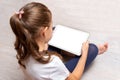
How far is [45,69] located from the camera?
1.08m

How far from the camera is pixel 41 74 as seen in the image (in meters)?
1.09

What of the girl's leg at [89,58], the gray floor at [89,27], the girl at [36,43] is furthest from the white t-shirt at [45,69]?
the gray floor at [89,27]

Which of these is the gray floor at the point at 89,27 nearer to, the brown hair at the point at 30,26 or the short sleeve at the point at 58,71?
the short sleeve at the point at 58,71

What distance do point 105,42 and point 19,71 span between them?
1.53ft

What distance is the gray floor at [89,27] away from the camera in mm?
1359

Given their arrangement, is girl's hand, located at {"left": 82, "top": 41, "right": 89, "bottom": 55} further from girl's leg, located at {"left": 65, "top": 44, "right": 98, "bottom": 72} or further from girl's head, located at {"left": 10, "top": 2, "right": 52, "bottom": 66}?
girl's head, located at {"left": 10, "top": 2, "right": 52, "bottom": 66}

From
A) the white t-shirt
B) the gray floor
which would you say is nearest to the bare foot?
the gray floor

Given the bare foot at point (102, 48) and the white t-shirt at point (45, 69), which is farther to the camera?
the bare foot at point (102, 48)

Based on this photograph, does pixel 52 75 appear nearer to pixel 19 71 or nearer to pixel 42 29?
pixel 42 29

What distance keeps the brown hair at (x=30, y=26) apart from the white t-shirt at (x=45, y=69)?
0.09 ft

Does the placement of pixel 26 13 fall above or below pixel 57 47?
above

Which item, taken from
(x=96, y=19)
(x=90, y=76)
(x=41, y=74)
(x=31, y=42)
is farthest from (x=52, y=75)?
(x=96, y=19)

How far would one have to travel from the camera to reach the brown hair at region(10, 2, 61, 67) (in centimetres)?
97

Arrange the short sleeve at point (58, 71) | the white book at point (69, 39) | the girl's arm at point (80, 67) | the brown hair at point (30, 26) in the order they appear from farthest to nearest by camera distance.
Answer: the white book at point (69, 39)
the girl's arm at point (80, 67)
the short sleeve at point (58, 71)
the brown hair at point (30, 26)
